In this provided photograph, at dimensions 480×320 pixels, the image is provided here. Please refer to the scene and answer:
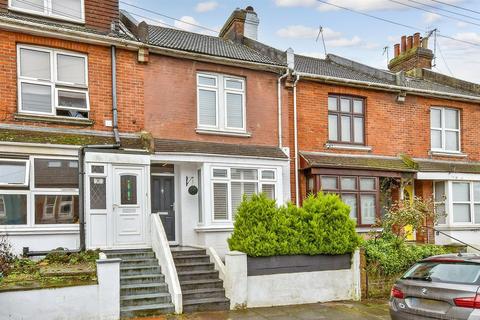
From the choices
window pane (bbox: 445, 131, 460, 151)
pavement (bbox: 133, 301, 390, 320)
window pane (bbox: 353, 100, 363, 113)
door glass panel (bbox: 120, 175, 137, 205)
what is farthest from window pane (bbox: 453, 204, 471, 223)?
door glass panel (bbox: 120, 175, 137, 205)

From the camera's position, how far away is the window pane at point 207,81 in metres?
14.1

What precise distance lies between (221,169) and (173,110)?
7.05ft

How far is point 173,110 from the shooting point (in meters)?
13.6

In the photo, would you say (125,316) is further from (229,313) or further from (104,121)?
(104,121)

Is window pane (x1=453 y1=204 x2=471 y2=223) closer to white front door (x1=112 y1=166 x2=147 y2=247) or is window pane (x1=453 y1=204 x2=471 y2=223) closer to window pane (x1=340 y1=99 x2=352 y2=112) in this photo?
window pane (x1=340 y1=99 x2=352 y2=112)

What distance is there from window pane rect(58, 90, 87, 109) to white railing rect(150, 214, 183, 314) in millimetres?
3476

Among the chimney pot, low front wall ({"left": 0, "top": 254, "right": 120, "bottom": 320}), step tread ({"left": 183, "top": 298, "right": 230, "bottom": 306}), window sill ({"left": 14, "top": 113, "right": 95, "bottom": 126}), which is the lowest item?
step tread ({"left": 183, "top": 298, "right": 230, "bottom": 306})

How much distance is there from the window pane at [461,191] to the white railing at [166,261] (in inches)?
448

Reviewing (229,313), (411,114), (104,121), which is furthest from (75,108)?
(411,114)

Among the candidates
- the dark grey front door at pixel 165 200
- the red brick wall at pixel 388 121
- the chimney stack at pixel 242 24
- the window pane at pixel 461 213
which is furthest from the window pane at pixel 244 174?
the window pane at pixel 461 213

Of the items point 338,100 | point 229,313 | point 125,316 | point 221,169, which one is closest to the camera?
point 125,316

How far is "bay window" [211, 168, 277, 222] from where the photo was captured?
44.1 ft

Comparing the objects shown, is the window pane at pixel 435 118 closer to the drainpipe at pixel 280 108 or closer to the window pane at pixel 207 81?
the drainpipe at pixel 280 108

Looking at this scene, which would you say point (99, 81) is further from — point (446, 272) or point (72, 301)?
point (446, 272)
